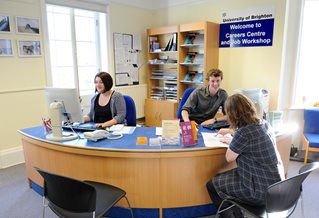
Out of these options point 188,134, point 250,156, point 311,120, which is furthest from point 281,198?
point 311,120

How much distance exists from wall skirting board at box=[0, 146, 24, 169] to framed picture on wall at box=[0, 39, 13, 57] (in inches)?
51.1

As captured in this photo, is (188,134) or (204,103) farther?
(204,103)

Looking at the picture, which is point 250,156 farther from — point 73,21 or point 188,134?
point 73,21

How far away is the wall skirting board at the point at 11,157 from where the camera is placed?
3369 millimetres

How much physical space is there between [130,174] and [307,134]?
2.87 m

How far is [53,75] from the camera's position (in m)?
3.97

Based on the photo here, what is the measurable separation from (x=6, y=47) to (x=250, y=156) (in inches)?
128

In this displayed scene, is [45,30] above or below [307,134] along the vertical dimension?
above

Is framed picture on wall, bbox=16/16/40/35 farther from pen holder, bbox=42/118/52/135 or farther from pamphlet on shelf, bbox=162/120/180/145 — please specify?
pamphlet on shelf, bbox=162/120/180/145

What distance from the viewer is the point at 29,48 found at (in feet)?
11.4

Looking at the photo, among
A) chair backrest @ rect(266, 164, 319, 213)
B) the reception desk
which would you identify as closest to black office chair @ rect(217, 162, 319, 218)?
chair backrest @ rect(266, 164, 319, 213)

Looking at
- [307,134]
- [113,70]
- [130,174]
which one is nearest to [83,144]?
[130,174]

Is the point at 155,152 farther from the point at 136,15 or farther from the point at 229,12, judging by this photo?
the point at 136,15

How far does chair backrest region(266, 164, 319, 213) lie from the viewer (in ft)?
4.67
